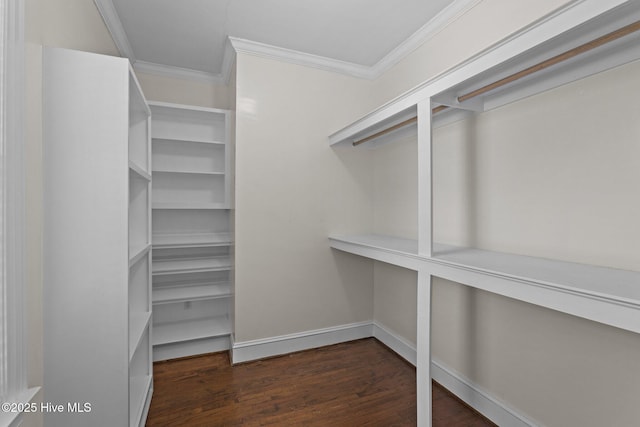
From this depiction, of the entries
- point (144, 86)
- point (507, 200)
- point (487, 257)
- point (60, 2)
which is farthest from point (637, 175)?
point (144, 86)

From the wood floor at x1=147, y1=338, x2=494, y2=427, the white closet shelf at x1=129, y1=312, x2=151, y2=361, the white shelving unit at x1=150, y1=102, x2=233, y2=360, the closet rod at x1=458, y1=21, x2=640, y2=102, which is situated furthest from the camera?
the white shelving unit at x1=150, y1=102, x2=233, y2=360

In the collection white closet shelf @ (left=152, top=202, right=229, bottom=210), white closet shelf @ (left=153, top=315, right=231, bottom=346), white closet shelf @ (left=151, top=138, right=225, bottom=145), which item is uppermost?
white closet shelf @ (left=151, top=138, right=225, bottom=145)

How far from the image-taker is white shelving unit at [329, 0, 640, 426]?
3.05ft

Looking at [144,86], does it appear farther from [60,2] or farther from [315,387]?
[315,387]

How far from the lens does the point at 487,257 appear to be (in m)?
1.56

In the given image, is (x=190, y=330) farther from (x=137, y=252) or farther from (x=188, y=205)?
(x=137, y=252)

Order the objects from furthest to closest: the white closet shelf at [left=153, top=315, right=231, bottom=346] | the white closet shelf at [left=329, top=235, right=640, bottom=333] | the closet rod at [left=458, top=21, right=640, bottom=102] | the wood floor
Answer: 1. the white closet shelf at [left=153, top=315, right=231, bottom=346]
2. the wood floor
3. the closet rod at [left=458, top=21, right=640, bottom=102]
4. the white closet shelf at [left=329, top=235, right=640, bottom=333]

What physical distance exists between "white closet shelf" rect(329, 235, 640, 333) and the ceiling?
5.32 feet

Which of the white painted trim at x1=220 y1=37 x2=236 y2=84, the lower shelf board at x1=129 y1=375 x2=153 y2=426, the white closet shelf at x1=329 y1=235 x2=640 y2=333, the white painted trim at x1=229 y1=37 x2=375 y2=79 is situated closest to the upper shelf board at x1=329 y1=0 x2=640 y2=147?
the white closet shelf at x1=329 y1=235 x2=640 y2=333

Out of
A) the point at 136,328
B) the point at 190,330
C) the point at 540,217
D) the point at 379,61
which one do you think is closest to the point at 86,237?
the point at 136,328

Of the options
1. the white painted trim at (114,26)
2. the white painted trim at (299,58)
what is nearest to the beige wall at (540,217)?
the white painted trim at (299,58)

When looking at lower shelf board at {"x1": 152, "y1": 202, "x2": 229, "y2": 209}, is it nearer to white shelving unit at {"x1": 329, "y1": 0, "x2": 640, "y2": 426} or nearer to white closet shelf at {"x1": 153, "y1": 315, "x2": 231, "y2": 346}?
white closet shelf at {"x1": 153, "y1": 315, "x2": 231, "y2": 346}

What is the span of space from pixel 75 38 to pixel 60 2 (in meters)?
0.20

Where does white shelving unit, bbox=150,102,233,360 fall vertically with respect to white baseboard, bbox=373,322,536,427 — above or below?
above
